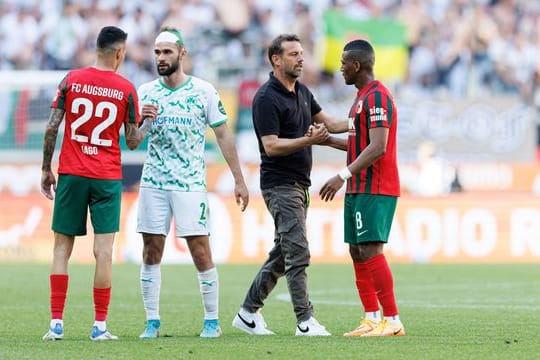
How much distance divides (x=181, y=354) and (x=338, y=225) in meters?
14.5

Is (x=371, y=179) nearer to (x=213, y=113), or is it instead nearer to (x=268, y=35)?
(x=213, y=113)

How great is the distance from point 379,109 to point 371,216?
0.85 metres

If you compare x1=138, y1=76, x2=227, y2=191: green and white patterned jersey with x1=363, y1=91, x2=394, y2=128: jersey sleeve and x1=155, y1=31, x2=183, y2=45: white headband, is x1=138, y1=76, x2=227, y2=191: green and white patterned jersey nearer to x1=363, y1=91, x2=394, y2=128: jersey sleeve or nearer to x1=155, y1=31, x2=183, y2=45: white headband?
x1=155, y1=31, x2=183, y2=45: white headband

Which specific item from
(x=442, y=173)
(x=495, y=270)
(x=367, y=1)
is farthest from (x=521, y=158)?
(x=495, y=270)

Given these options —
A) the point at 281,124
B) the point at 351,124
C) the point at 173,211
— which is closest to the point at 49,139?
the point at 173,211

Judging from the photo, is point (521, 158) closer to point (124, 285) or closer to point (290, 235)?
point (124, 285)

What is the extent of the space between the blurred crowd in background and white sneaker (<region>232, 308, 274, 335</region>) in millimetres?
15705

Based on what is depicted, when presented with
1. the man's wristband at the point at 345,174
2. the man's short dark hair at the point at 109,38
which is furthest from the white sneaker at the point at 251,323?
the man's short dark hair at the point at 109,38

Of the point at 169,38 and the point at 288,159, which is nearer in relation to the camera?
the point at 169,38

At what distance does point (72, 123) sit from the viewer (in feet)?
32.6

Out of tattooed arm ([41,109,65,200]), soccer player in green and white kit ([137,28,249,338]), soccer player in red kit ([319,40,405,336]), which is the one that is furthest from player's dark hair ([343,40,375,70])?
tattooed arm ([41,109,65,200])

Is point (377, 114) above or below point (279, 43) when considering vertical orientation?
below

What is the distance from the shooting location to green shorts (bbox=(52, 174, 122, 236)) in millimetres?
9898

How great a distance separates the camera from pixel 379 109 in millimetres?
10148
